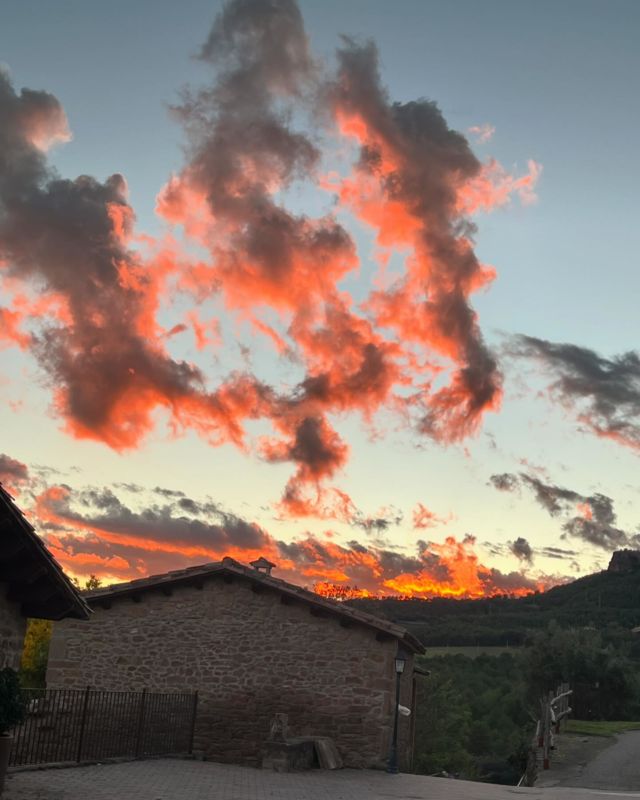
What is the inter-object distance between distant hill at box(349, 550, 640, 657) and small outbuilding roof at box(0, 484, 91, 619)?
210ft

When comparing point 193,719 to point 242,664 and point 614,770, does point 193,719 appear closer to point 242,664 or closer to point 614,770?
point 242,664

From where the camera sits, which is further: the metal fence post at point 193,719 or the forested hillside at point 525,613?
the forested hillside at point 525,613

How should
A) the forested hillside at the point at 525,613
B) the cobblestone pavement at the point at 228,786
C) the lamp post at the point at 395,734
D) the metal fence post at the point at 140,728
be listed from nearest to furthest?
1. the cobblestone pavement at the point at 228,786
2. the metal fence post at the point at 140,728
3. the lamp post at the point at 395,734
4. the forested hillside at the point at 525,613

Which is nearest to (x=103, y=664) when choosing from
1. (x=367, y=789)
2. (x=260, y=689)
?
(x=260, y=689)

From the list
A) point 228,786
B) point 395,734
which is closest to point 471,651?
point 395,734

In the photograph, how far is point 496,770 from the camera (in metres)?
49.6

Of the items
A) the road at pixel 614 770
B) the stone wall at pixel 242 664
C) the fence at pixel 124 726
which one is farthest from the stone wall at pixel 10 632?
the road at pixel 614 770

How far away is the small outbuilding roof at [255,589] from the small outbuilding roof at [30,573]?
8.43 metres

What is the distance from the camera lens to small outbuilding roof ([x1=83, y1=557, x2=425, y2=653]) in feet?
73.9

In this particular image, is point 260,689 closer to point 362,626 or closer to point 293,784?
point 362,626

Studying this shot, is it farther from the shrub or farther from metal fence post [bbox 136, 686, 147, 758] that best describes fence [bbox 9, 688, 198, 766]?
the shrub

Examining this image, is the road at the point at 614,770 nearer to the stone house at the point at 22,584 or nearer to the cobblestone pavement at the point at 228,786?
the cobblestone pavement at the point at 228,786

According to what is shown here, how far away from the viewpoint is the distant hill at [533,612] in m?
80.2

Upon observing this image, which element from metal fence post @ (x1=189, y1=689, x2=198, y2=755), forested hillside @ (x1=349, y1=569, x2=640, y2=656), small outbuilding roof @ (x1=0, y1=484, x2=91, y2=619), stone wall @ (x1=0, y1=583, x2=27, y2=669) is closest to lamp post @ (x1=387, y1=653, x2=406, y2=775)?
metal fence post @ (x1=189, y1=689, x2=198, y2=755)
